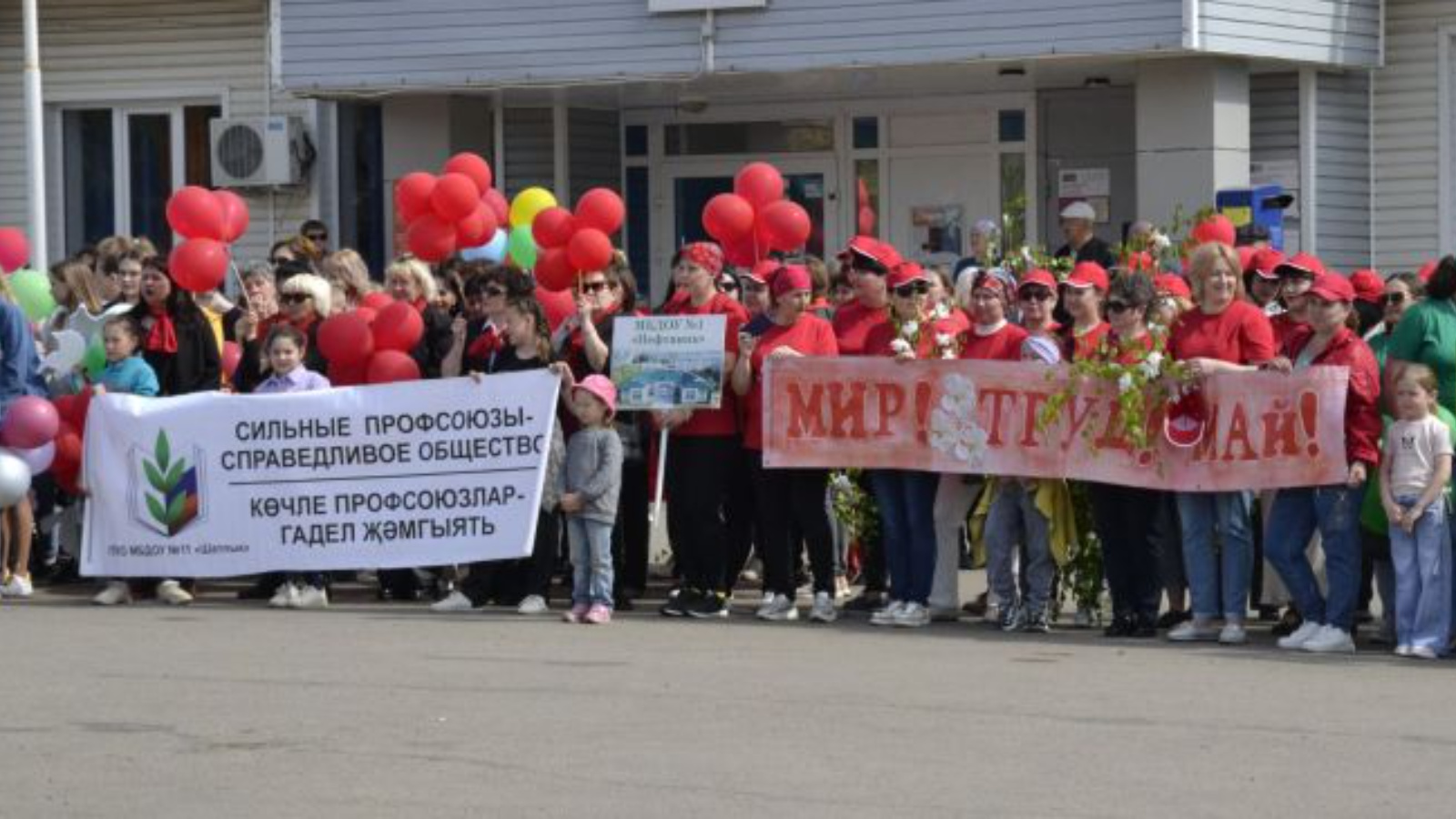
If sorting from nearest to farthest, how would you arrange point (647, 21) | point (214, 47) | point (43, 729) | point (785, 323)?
point (43, 729)
point (785, 323)
point (647, 21)
point (214, 47)

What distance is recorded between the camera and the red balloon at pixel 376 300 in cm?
1597

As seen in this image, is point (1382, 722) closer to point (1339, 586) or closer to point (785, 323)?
point (1339, 586)

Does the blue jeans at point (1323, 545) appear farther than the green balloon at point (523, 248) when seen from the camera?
No

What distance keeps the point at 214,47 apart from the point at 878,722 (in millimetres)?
17396

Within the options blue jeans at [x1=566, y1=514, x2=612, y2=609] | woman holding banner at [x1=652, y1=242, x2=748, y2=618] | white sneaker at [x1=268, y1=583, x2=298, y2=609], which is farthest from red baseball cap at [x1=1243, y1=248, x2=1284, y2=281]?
white sneaker at [x1=268, y1=583, x2=298, y2=609]

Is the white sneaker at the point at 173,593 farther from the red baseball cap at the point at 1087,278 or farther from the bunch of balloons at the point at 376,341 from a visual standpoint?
the red baseball cap at the point at 1087,278

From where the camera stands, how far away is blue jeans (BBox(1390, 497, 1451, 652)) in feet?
A: 42.2

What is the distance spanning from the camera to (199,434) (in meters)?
15.7

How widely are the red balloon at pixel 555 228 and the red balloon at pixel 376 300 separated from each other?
3.02ft

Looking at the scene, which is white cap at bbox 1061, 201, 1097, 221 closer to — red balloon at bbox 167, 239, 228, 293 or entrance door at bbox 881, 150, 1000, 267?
entrance door at bbox 881, 150, 1000, 267

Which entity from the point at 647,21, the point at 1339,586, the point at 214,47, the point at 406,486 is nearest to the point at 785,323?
the point at 406,486

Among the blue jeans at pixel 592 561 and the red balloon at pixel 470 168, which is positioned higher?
the red balloon at pixel 470 168

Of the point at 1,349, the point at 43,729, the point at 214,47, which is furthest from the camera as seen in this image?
the point at 214,47

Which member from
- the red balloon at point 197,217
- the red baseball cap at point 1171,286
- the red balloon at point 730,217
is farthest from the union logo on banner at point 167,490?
the red baseball cap at point 1171,286
